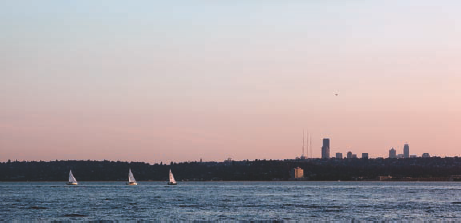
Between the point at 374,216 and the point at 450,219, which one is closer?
the point at 450,219

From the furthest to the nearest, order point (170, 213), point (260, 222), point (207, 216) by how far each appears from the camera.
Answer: point (170, 213)
point (207, 216)
point (260, 222)

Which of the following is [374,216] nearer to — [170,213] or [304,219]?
[304,219]

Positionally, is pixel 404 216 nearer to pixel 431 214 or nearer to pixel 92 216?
pixel 431 214

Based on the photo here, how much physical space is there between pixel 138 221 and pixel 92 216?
39.4ft

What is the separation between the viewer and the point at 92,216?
9819 cm

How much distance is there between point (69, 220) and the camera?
90.9m

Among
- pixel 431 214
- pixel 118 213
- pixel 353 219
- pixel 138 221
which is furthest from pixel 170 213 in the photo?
pixel 431 214

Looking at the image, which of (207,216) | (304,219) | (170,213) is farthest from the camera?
(170,213)

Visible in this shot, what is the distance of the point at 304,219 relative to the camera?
303ft

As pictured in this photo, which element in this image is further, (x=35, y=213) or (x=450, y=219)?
(x=35, y=213)

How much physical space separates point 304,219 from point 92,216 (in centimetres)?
2659

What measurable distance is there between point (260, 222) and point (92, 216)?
77.3 ft

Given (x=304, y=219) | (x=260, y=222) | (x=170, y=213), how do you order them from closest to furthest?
1. (x=260, y=222)
2. (x=304, y=219)
3. (x=170, y=213)

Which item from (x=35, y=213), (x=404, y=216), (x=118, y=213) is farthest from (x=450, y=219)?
(x=35, y=213)
